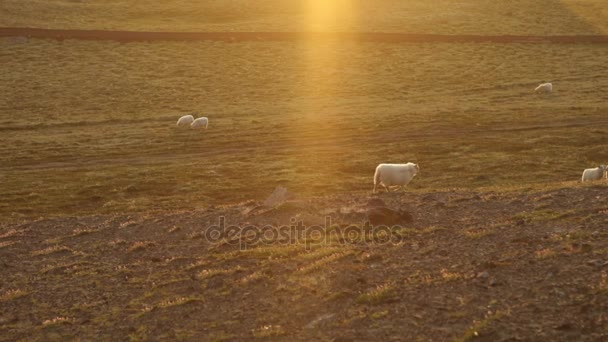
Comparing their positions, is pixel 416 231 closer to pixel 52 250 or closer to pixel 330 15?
pixel 52 250

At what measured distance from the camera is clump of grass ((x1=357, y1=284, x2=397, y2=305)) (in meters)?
14.1

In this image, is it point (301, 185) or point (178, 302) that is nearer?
point (178, 302)

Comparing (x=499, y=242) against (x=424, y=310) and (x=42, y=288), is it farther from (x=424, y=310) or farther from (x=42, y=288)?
(x=42, y=288)

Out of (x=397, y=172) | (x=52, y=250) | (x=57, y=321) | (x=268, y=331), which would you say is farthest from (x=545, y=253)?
(x=52, y=250)

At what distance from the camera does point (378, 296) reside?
1423 cm

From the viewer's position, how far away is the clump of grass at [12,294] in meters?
17.2

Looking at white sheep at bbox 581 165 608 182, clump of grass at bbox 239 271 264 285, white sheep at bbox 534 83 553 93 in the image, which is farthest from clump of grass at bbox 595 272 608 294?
white sheep at bbox 534 83 553 93

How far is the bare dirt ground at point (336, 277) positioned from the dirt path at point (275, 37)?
73.2 m

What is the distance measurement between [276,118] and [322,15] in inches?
2537

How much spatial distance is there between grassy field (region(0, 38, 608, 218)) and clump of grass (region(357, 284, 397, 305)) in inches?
695

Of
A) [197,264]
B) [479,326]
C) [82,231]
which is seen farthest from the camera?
[82,231]

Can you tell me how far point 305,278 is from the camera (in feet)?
52.7

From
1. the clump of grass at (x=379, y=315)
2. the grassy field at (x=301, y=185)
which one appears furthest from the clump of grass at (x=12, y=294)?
the clump of grass at (x=379, y=315)

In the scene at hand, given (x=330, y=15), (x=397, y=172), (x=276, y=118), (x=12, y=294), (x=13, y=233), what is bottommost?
(x=276, y=118)
